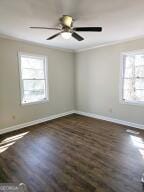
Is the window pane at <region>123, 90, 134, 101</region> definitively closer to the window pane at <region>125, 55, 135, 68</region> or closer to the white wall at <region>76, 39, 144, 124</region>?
the white wall at <region>76, 39, 144, 124</region>

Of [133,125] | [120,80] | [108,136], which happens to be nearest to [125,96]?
[120,80]

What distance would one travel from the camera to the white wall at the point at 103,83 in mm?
4113

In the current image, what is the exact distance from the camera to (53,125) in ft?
14.3

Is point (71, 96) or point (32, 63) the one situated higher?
point (32, 63)

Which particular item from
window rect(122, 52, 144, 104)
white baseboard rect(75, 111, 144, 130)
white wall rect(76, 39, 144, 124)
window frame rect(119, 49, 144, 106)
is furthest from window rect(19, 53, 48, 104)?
window rect(122, 52, 144, 104)

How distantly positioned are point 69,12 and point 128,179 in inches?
109

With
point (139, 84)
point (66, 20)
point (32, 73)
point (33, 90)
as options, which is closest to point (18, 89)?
point (33, 90)

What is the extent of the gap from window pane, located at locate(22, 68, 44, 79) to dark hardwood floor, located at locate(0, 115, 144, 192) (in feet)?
5.25

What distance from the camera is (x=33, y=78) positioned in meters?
4.43

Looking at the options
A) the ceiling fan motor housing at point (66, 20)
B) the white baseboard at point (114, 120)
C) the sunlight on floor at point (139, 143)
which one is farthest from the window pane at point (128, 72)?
the ceiling fan motor housing at point (66, 20)

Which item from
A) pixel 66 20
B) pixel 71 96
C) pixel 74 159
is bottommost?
pixel 74 159

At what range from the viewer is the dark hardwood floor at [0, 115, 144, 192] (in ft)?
6.40

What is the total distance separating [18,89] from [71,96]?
2.26m

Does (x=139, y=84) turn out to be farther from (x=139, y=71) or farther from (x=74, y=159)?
(x=74, y=159)
